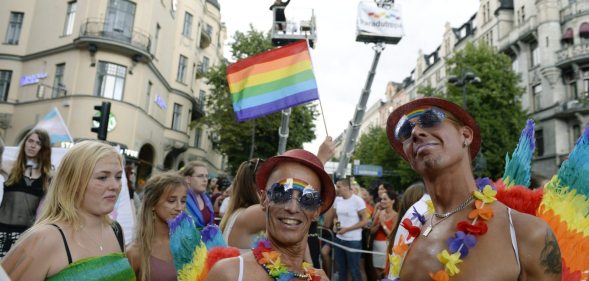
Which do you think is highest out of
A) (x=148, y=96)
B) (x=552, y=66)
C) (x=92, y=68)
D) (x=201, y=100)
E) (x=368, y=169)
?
(x=552, y=66)

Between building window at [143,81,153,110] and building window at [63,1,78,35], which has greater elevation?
building window at [63,1,78,35]

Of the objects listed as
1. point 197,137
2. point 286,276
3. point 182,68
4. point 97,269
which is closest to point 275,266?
point 286,276

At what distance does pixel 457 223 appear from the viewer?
1.89m

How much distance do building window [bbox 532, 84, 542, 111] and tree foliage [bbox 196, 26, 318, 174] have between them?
1705 centimetres

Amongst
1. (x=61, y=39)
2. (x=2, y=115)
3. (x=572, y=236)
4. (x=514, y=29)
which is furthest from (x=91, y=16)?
(x=514, y=29)

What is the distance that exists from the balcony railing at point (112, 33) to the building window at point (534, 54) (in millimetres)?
27414

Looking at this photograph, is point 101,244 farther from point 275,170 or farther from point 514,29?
point 514,29

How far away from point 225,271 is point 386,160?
34119 mm

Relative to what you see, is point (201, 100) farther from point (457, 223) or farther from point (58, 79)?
point (457, 223)

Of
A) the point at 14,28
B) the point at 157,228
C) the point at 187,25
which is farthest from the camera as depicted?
the point at 187,25

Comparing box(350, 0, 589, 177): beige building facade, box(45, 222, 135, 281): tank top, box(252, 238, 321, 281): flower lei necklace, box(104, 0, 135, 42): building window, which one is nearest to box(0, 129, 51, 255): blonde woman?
box(45, 222, 135, 281): tank top

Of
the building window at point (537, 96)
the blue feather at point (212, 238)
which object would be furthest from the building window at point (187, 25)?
the blue feather at point (212, 238)

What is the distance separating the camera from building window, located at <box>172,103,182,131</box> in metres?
29.4

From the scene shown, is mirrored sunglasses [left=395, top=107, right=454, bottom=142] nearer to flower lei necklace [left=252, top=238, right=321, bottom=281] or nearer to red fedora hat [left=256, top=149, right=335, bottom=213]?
red fedora hat [left=256, top=149, right=335, bottom=213]
